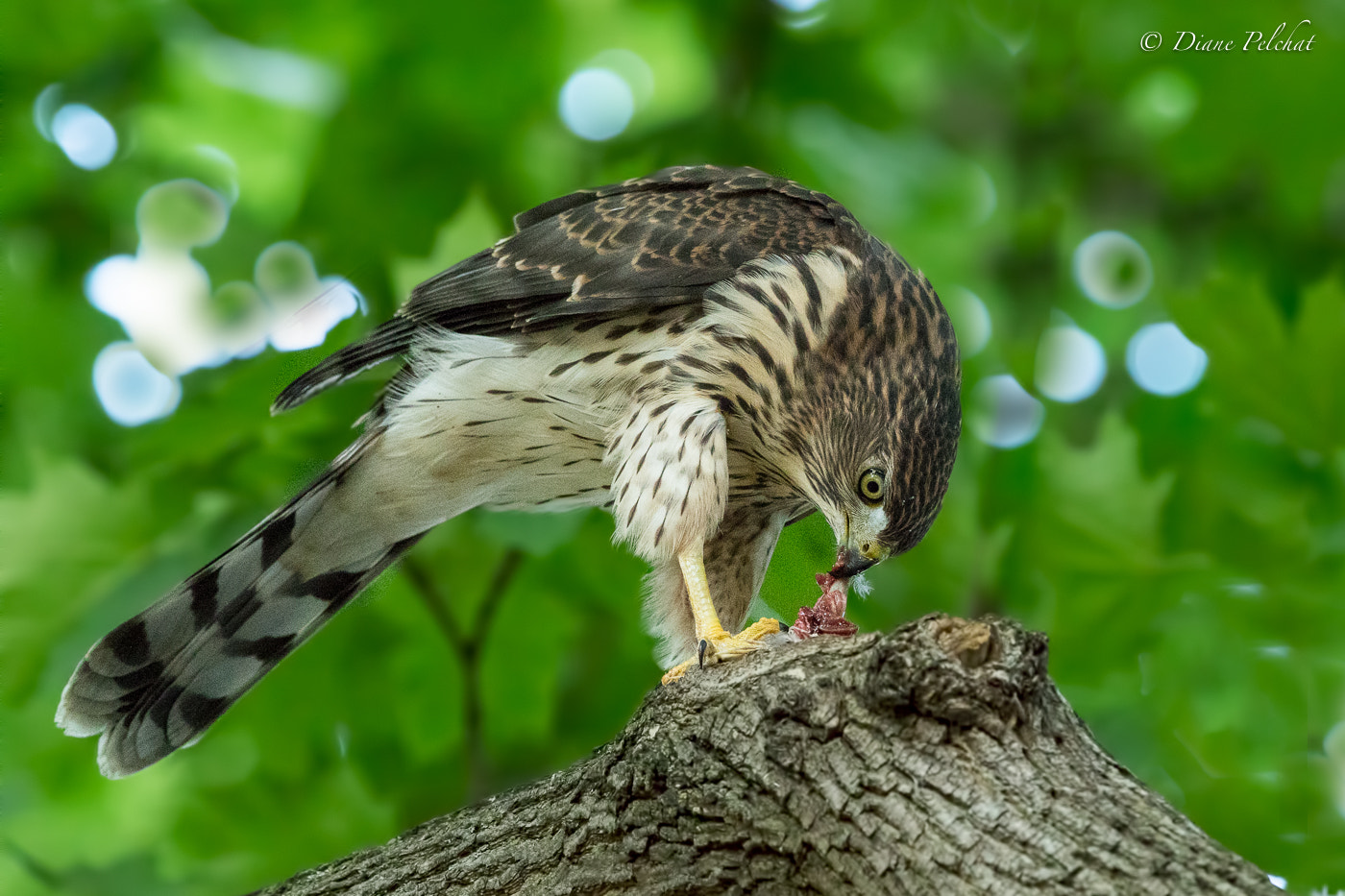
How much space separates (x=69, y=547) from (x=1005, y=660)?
3.77m

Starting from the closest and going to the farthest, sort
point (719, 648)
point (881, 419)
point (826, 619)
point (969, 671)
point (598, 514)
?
point (969, 671), point (719, 648), point (826, 619), point (881, 419), point (598, 514)

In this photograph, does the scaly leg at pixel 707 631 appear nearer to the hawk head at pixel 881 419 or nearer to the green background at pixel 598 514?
the hawk head at pixel 881 419

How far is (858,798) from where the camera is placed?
7.06 feet

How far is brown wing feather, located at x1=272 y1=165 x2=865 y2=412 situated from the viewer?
3467 mm

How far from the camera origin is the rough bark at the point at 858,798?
194cm

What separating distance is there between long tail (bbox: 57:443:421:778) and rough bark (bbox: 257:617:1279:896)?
1377 mm

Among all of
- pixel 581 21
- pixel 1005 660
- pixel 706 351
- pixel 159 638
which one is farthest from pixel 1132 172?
pixel 159 638

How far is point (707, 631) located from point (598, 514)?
1.89 meters

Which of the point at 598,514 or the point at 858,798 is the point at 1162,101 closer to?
the point at 598,514

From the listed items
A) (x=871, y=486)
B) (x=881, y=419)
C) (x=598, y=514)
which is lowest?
(x=871, y=486)

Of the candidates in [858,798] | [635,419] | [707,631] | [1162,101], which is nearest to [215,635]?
[635,419]

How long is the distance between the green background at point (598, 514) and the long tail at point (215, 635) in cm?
28

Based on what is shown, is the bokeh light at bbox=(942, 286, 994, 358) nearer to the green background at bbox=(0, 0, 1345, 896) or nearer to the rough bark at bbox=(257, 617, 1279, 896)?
the green background at bbox=(0, 0, 1345, 896)

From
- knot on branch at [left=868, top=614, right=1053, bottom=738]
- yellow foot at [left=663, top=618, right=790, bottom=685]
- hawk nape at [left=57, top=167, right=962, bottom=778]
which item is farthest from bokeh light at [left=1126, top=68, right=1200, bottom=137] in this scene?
knot on branch at [left=868, top=614, right=1053, bottom=738]
